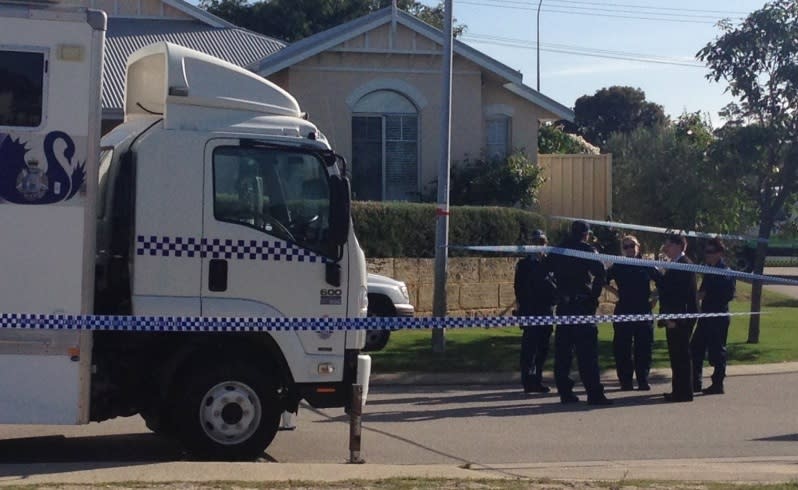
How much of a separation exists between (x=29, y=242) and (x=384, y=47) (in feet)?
54.6

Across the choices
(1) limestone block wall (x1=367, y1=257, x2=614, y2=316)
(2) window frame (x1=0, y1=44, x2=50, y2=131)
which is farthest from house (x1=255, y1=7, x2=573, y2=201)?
(2) window frame (x1=0, y1=44, x2=50, y2=131)

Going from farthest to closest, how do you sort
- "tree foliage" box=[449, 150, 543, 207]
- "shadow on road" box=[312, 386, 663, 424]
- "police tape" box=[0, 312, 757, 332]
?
1. "tree foliage" box=[449, 150, 543, 207]
2. "shadow on road" box=[312, 386, 663, 424]
3. "police tape" box=[0, 312, 757, 332]

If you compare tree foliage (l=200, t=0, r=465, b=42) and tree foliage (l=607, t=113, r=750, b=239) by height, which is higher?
tree foliage (l=200, t=0, r=465, b=42)

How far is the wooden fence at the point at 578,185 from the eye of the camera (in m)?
27.1

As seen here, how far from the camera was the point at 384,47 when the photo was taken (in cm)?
2466

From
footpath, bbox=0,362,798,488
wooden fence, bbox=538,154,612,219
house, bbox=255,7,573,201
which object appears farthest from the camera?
wooden fence, bbox=538,154,612,219

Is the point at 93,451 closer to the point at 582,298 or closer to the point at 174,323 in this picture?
the point at 174,323

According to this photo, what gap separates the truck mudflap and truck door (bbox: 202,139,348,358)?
178 millimetres

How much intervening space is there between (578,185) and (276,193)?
18676mm

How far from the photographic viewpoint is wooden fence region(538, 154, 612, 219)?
2712 cm

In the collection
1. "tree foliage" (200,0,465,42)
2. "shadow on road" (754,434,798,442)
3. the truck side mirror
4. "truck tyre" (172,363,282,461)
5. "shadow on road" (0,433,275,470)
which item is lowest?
"shadow on road" (0,433,275,470)

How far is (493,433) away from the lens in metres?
11.5

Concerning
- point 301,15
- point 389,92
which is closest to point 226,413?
point 389,92

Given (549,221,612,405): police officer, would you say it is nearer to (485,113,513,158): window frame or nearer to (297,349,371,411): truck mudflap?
(297,349,371,411): truck mudflap
